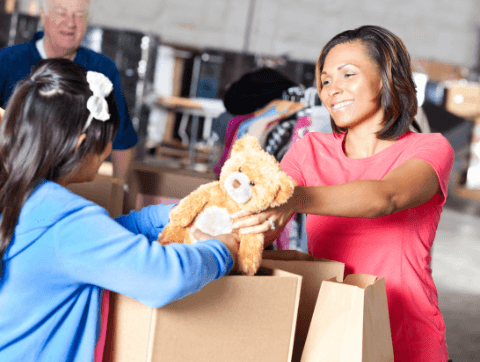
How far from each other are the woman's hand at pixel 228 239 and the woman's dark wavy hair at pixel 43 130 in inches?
8.6

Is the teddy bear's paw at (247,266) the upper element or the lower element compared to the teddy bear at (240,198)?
lower

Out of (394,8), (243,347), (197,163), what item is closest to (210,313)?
(243,347)

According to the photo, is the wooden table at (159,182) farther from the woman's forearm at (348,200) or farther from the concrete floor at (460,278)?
the concrete floor at (460,278)

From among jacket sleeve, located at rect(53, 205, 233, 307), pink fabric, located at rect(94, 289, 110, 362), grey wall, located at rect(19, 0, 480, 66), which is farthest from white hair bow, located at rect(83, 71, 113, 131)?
grey wall, located at rect(19, 0, 480, 66)

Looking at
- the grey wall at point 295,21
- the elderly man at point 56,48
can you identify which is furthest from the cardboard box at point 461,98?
the elderly man at point 56,48

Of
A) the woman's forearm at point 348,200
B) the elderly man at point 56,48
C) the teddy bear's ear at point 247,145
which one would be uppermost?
the elderly man at point 56,48

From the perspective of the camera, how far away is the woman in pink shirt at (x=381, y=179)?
96 centimetres

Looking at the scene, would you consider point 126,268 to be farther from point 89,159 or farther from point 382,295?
point 382,295

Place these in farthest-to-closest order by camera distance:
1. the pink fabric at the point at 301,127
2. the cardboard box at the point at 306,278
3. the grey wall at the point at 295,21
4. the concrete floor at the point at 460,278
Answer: the grey wall at the point at 295,21 < the concrete floor at the point at 460,278 < the pink fabric at the point at 301,127 < the cardboard box at the point at 306,278

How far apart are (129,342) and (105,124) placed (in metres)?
0.34

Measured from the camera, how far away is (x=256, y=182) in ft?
2.57

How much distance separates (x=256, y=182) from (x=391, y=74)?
528 millimetres

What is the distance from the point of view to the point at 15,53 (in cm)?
177

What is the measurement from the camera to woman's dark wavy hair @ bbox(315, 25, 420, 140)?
44.8 inches
